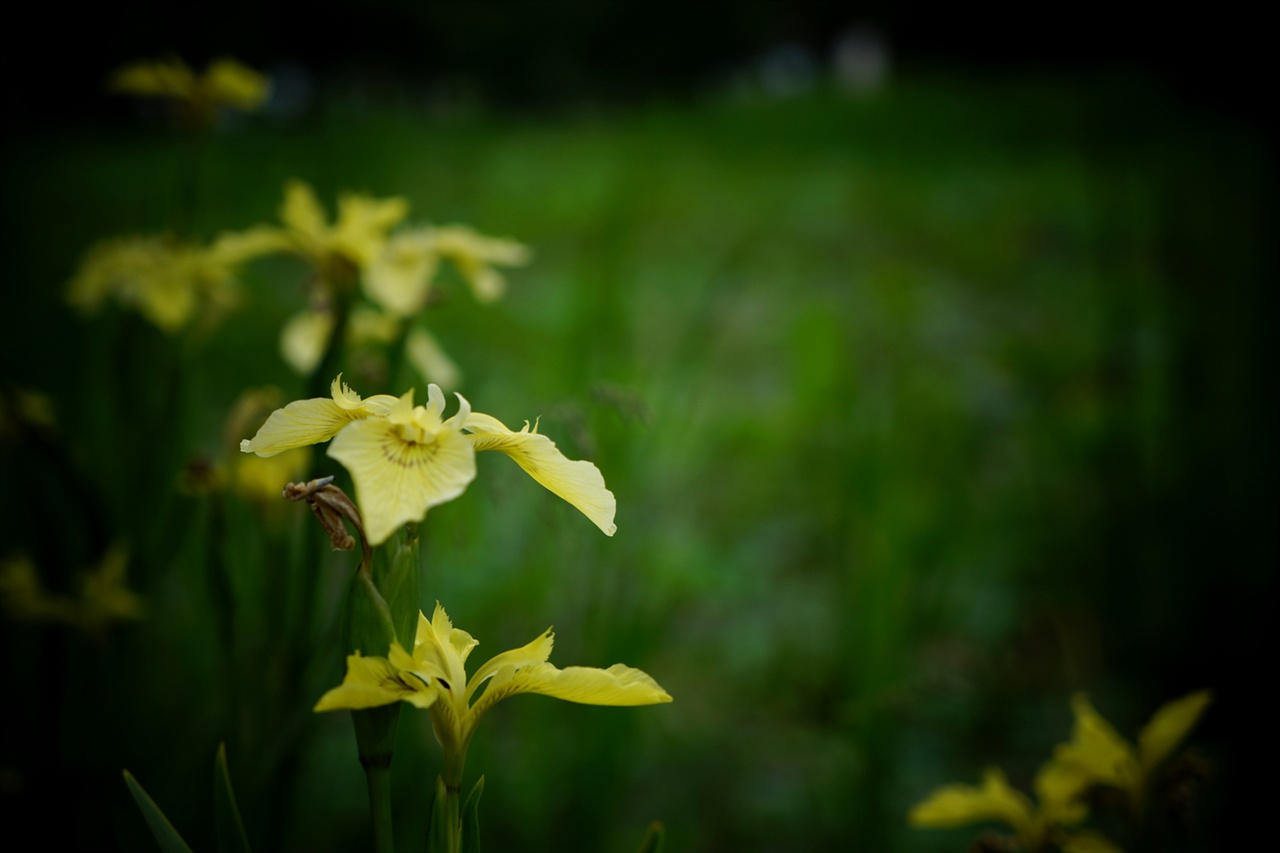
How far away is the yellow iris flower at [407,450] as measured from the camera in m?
0.37

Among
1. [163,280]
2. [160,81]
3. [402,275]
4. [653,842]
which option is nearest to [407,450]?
[653,842]

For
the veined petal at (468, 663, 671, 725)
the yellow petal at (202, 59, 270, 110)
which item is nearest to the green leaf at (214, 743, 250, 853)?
the veined petal at (468, 663, 671, 725)

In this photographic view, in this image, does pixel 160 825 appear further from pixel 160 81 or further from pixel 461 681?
pixel 160 81

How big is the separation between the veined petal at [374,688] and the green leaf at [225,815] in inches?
4.0

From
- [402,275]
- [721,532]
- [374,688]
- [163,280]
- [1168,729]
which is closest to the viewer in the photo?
[374,688]

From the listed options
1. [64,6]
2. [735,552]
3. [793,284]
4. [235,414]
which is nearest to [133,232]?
[235,414]

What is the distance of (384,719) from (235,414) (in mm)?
477

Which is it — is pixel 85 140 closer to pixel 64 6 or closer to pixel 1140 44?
pixel 64 6

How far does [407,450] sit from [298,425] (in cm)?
6

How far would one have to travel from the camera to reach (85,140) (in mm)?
5297

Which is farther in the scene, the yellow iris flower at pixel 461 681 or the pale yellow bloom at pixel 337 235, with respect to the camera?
the pale yellow bloom at pixel 337 235

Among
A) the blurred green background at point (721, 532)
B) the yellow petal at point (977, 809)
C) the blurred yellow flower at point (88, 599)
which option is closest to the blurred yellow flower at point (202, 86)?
the blurred green background at point (721, 532)

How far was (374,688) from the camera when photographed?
375mm

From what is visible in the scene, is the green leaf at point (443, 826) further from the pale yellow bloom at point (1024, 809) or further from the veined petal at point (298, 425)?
the pale yellow bloom at point (1024, 809)
